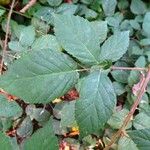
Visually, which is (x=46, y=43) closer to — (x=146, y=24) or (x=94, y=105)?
(x=146, y=24)

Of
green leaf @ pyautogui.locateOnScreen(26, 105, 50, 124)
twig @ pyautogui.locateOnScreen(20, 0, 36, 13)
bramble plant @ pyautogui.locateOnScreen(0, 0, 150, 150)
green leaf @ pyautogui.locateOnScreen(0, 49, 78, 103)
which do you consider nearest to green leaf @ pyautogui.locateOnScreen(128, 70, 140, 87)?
bramble plant @ pyautogui.locateOnScreen(0, 0, 150, 150)

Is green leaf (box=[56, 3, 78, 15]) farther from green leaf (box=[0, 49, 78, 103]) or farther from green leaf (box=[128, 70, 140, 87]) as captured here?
green leaf (box=[0, 49, 78, 103])

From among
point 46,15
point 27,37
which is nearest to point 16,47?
point 27,37

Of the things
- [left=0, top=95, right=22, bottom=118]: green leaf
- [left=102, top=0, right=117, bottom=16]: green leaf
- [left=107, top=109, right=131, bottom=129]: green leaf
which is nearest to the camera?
[left=0, top=95, right=22, bottom=118]: green leaf

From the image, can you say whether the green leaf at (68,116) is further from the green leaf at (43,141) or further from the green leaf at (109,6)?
the green leaf at (43,141)

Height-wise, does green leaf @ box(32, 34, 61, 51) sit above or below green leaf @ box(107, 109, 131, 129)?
above

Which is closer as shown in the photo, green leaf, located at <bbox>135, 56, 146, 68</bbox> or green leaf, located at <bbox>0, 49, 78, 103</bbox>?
green leaf, located at <bbox>0, 49, 78, 103</bbox>

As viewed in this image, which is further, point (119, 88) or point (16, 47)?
point (119, 88)
